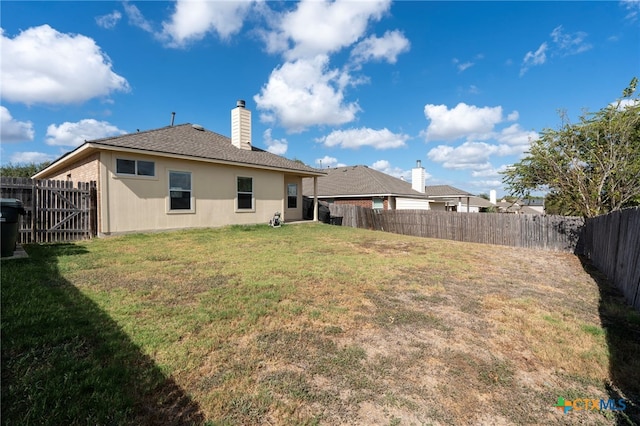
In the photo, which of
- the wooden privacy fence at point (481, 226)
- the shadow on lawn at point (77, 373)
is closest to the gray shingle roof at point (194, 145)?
the wooden privacy fence at point (481, 226)

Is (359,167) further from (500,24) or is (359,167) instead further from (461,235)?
(500,24)

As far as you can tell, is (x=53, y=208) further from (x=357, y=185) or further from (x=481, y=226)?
(x=357, y=185)

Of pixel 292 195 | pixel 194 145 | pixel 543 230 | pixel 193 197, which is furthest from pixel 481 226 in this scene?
pixel 194 145

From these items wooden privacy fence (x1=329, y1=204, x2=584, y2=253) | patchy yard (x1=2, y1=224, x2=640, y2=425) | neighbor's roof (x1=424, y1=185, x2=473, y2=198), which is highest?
neighbor's roof (x1=424, y1=185, x2=473, y2=198)

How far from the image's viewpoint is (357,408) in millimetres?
2141

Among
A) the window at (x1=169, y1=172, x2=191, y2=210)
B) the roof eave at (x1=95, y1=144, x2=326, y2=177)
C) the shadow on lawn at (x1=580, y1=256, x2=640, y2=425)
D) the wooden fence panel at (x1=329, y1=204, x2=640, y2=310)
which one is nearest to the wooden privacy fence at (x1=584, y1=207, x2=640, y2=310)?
the wooden fence panel at (x1=329, y1=204, x2=640, y2=310)

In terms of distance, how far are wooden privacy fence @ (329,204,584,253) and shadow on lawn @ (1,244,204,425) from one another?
44.9ft

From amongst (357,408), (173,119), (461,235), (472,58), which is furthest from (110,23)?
(461,235)

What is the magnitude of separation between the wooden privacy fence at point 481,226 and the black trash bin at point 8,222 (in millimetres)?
14740

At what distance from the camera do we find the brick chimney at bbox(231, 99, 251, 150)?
46.0 ft

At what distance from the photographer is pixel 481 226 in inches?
524

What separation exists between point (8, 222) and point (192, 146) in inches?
262

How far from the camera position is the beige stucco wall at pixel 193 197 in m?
9.09

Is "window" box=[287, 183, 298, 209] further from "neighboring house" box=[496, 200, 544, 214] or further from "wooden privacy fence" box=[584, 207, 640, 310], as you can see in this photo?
"wooden privacy fence" box=[584, 207, 640, 310]
